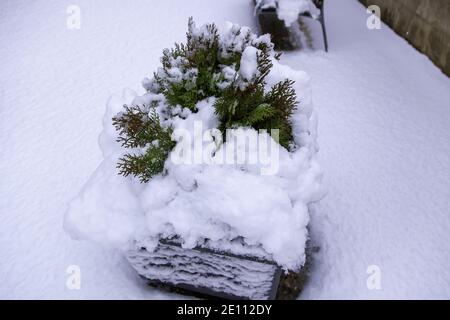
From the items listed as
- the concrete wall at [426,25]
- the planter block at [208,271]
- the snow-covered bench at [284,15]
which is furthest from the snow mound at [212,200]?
the concrete wall at [426,25]

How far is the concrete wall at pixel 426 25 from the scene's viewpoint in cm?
387

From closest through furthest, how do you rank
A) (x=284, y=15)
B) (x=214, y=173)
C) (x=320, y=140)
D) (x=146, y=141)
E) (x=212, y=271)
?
1. (x=214, y=173)
2. (x=146, y=141)
3. (x=212, y=271)
4. (x=320, y=140)
5. (x=284, y=15)

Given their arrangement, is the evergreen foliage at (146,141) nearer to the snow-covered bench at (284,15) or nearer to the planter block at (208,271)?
the planter block at (208,271)

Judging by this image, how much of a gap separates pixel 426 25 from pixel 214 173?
3646 mm

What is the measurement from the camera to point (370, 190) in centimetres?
286

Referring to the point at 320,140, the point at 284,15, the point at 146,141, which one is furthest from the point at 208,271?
the point at 284,15

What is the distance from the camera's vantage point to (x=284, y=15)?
4.11 m

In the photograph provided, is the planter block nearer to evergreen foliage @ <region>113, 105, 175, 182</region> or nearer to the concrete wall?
evergreen foliage @ <region>113, 105, 175, 182</region>

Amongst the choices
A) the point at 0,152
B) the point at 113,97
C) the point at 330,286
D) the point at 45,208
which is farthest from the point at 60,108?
the point at 330,286

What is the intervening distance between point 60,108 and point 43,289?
1.89 meters

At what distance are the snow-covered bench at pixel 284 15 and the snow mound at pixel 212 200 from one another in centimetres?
244

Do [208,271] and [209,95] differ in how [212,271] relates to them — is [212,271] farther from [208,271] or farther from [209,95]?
[209,95]

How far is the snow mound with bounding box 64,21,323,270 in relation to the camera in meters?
1.74

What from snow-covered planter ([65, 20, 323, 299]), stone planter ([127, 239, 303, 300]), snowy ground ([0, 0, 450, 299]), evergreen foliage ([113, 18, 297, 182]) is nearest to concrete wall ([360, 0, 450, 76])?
snowy ground ([0, 0, 450, 299])
